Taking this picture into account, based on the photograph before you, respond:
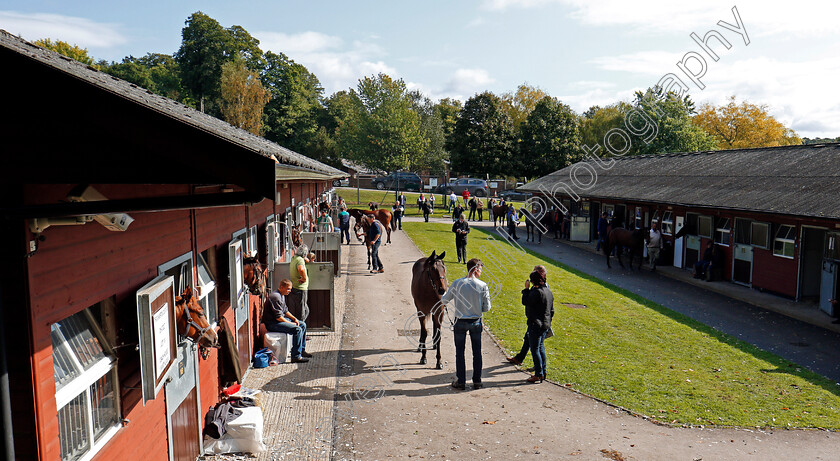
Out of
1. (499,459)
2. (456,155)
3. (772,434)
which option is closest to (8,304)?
(499,459)

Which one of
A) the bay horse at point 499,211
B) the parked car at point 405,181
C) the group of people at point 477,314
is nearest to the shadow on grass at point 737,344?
the group of people at point 477,314

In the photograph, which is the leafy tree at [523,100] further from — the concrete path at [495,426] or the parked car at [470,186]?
the concrete path at [495,426]

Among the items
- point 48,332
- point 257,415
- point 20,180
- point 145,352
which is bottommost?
point 257,415

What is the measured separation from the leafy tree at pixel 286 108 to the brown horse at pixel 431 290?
5064cm

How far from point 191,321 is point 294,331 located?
5.00 metres

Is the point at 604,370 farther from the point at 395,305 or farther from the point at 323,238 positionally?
the point at 323,238

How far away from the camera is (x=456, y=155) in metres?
50.9

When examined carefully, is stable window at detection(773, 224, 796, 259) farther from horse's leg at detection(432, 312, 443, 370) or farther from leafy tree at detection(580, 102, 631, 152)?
leafy tree at detection(580, 102, 631, 152)

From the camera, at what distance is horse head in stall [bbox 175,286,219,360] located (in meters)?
5.39

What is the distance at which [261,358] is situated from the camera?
991cm

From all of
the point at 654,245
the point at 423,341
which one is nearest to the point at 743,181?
the point at 654,245

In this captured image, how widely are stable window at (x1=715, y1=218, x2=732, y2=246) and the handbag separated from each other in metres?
16.1

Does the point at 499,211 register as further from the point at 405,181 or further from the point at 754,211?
the point at 405,181

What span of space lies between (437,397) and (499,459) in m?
2.05
